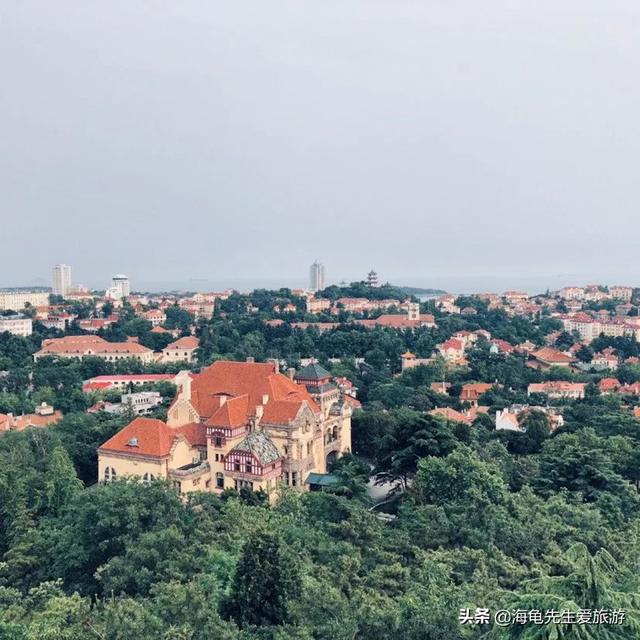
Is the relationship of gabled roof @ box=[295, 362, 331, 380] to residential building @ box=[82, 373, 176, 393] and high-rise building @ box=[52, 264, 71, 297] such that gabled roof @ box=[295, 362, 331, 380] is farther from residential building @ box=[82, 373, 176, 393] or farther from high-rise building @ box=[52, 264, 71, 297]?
high-rise building @ box=[52, 264, 71, 297]

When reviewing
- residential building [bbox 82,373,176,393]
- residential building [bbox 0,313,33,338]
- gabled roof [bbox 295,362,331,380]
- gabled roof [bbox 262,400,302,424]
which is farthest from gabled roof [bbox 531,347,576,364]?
residential building [bbox 0,313,33,338]

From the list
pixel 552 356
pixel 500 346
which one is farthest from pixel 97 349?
pixel 552 356

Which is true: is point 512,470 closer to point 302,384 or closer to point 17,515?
point 302,384

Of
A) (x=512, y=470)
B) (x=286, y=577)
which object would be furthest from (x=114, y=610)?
(x=512, y=470)

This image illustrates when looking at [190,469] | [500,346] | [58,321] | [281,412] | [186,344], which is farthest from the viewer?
[58,321]

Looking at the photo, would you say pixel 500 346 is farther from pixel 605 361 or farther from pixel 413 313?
pixel 413 313

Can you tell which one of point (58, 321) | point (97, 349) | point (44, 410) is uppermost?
point (58, 321)
